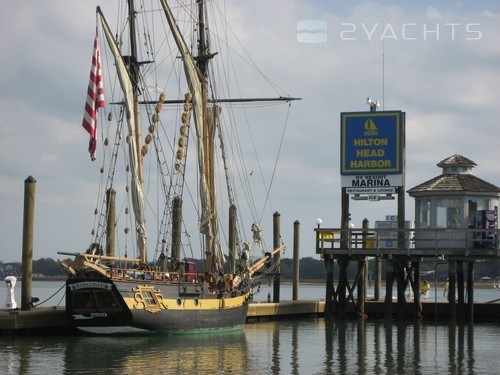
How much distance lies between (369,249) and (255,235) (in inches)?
317

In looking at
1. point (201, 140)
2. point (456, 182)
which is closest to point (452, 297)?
point (456, 182)

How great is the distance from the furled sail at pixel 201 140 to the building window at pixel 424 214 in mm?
10226

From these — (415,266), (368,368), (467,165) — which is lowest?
(368,368)

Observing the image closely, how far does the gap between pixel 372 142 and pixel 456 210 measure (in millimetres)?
5362

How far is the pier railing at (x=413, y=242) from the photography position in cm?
5141

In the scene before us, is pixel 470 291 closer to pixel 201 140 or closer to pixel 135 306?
pixel 201 140

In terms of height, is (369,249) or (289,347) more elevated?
(369,249)

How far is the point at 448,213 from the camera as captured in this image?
53.2 meters

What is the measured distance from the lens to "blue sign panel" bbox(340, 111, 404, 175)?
53.5 metres

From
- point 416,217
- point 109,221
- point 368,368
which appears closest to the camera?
point 368,368

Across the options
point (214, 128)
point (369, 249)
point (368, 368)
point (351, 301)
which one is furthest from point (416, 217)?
point (368, 368)

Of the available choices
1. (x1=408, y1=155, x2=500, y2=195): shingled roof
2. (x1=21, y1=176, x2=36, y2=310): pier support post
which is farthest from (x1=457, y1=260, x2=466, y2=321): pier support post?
(x1=21, y1=176, x2=36, y2=310): pier support post

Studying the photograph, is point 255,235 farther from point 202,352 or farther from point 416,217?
point 202,352

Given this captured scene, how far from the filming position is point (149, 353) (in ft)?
127
